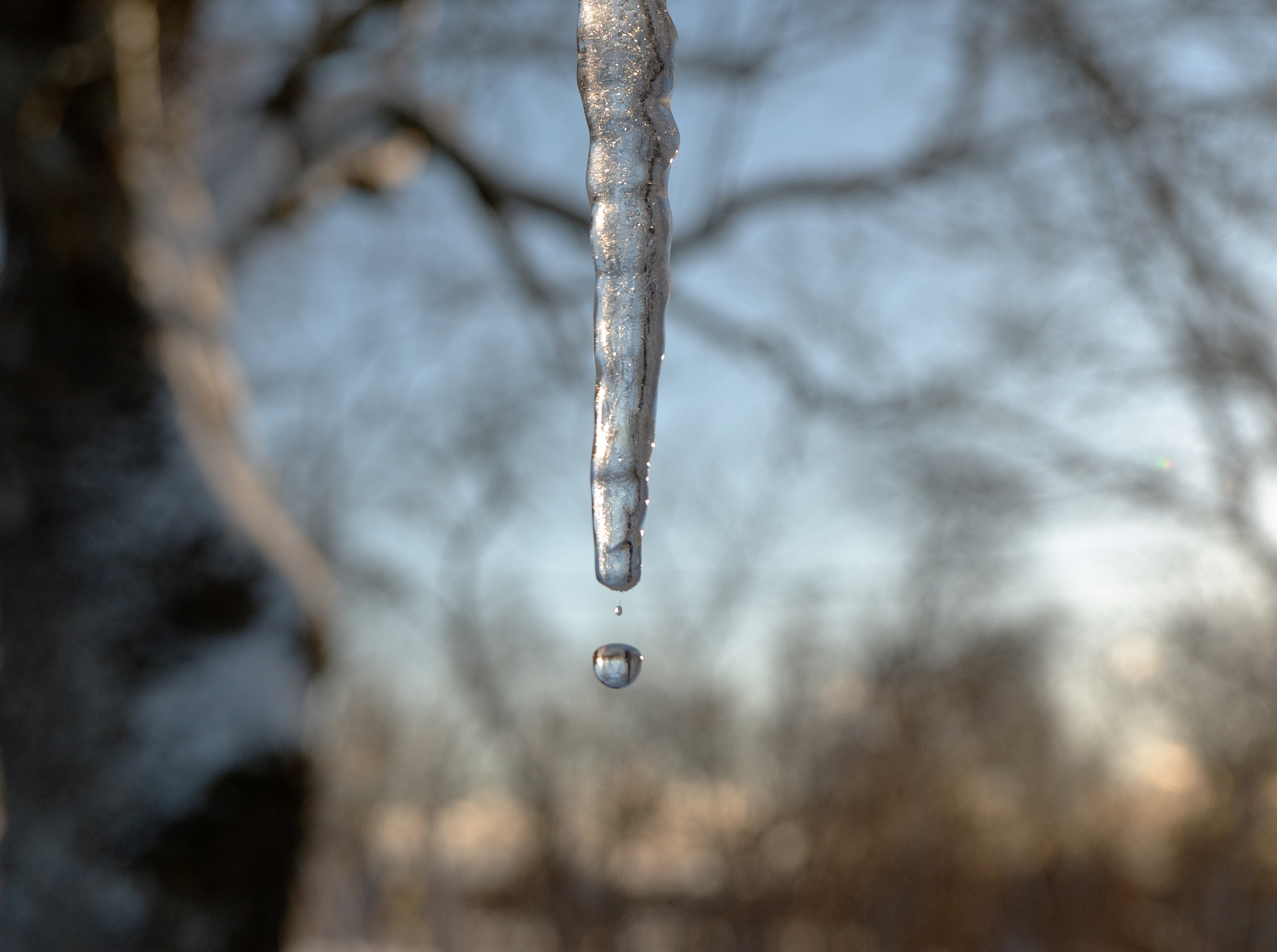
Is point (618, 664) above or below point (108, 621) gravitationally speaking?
below

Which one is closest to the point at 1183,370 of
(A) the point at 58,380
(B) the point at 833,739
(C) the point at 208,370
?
(B) the point at 833,739

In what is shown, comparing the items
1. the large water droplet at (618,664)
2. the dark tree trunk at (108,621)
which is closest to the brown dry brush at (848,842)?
the dark tree trunk at (108,621)

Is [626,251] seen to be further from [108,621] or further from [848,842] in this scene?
[848,842]

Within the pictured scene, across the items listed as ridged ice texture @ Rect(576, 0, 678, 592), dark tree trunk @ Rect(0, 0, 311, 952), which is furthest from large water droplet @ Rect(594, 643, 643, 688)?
dark tree trunk @ Rect(0, 0, 311, 952)

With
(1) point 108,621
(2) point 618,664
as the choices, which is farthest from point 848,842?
(2) point 618,664

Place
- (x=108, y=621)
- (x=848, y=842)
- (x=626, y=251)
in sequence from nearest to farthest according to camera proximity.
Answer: (x=626, y=251) → (x=108, y=621) → (x=848, y=842)

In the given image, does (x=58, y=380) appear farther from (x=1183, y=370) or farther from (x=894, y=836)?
(x=894, y=836)
